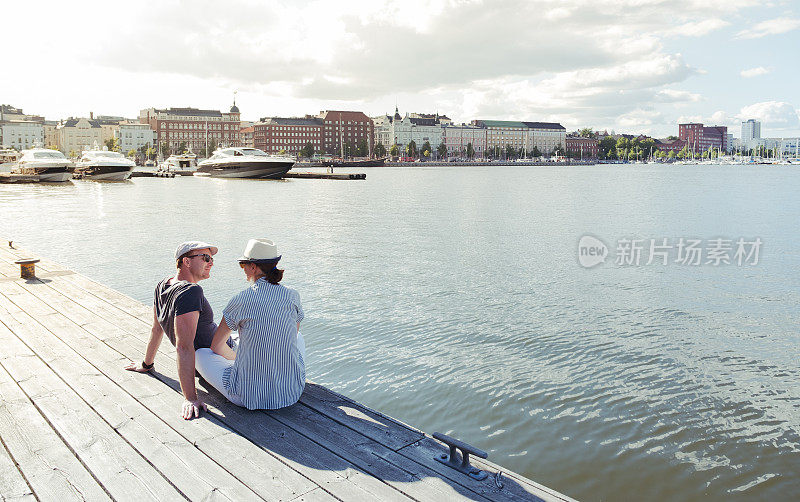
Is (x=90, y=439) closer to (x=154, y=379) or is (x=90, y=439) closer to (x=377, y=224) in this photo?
(x=154, y=379)

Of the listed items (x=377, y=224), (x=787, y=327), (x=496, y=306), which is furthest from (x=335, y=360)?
(x=377, y=224)

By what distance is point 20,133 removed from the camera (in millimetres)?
192750

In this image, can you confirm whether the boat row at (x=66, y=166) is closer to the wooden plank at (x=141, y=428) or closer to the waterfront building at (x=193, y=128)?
the wooden plank at (x=141, y=428)

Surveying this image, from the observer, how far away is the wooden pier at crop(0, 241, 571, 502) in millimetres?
3961

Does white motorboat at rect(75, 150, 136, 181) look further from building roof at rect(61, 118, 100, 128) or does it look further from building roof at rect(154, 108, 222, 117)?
building roof at rect(61, 118, 100, 128)

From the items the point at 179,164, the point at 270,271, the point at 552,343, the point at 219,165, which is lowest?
the point at 552,343

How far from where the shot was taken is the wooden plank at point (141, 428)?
4.01 m

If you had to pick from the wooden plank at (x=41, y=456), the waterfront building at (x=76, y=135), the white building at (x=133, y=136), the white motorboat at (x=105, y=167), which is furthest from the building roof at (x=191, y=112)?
the wooden plank at (x=41, y=456)

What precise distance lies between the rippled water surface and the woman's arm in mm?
2821

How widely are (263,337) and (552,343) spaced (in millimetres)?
6926

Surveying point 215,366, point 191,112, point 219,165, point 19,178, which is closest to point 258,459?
point 215,366

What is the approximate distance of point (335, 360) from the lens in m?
9.65

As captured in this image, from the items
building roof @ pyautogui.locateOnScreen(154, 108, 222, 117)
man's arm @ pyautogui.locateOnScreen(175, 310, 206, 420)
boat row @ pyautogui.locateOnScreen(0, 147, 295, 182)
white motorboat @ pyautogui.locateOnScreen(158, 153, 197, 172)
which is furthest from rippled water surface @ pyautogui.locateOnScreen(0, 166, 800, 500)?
building roof @ pyautogui.locateOnScreen(154, 108, 222, 117)

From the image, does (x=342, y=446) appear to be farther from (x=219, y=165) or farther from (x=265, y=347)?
(x=219, y=165)
